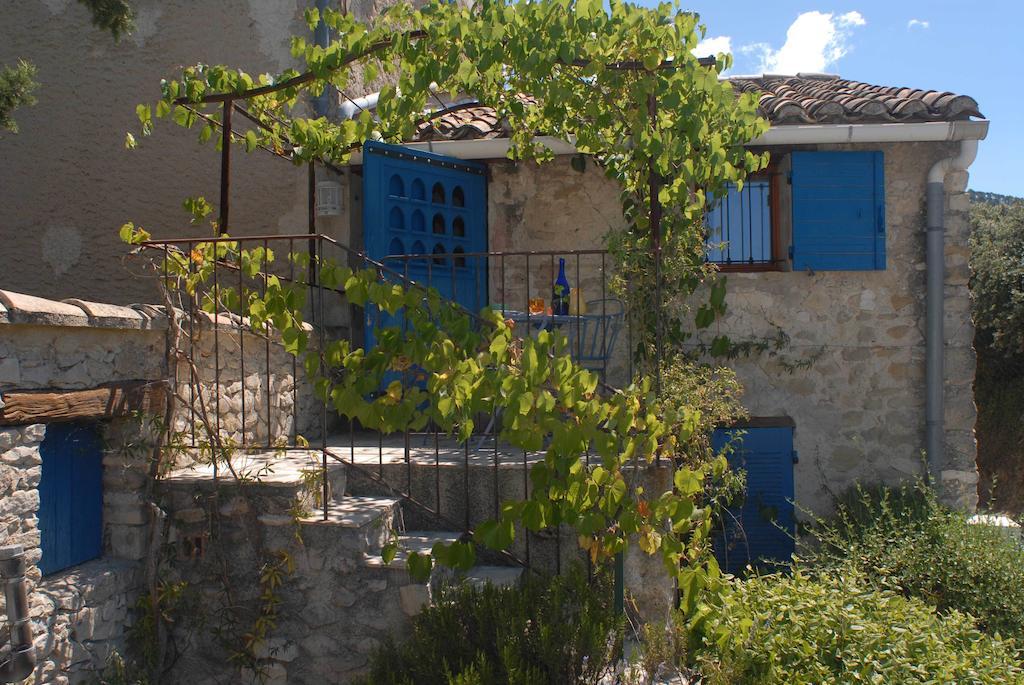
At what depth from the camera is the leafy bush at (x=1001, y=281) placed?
10.6 metres

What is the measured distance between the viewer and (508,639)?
134 inches

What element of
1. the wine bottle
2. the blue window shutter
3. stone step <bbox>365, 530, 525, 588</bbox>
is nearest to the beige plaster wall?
the wine bottle

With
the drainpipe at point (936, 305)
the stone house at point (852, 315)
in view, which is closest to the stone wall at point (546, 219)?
the stone house at point (852, 315)

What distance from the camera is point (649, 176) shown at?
461cm

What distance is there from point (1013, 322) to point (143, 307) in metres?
10.0

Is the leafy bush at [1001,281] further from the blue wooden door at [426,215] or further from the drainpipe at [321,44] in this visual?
the drainpipe at [321,44]

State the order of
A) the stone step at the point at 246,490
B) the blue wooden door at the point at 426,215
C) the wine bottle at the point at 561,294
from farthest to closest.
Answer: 1. the blue wooden door at the point at 426,215
2. the wine bottle at the point at 561,294
3. the stone step at the point at 246,490

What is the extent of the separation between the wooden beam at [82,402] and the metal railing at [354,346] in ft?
0.57

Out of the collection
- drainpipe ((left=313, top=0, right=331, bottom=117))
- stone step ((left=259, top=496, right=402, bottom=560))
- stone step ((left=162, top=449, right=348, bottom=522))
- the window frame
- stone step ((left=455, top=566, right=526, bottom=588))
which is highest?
drainpipe ((left=313, top=0, right=331, bottom=117))

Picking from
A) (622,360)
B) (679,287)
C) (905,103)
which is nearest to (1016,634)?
(679,287)

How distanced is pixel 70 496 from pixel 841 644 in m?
3.38

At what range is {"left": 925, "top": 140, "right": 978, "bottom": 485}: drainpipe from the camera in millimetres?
6148

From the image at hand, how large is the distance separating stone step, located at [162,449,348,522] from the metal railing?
6 centimetres

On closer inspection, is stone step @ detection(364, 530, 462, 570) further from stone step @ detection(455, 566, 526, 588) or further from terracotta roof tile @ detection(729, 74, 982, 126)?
terracotta roof tile @ detection(729, 74, 982, 126)
